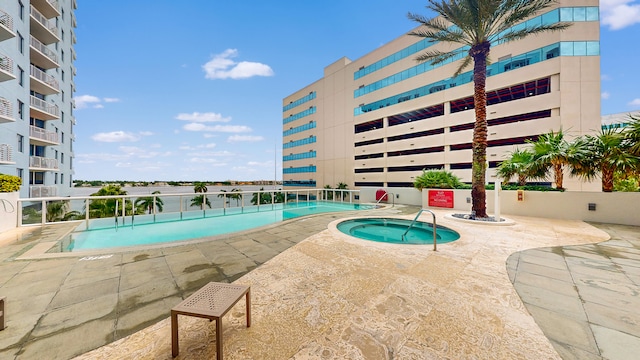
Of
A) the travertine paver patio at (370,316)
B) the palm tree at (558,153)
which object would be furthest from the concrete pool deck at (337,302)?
the palm tree at (558,153)

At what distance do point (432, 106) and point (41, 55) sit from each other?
1383 inches

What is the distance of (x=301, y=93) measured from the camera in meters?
42.5

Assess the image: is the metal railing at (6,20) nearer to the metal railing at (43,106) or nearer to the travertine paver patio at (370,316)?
the metal railing at (43,106)

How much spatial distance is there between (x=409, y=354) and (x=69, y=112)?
120 feet

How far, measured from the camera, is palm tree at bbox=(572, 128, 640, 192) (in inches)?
322

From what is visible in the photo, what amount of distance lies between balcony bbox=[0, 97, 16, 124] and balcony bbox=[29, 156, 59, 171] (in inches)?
189

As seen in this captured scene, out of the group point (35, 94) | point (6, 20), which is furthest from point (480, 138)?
point (35, 94)

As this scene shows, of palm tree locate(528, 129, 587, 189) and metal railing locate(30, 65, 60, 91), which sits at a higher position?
metal railing locate(30, 65, 60, 91)

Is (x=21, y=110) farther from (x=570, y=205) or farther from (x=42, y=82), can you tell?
(x=570, y=205)

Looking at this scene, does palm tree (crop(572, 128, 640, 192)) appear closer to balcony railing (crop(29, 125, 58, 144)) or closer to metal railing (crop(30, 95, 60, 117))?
balcony railing (crop(29, 125, 58, 144))

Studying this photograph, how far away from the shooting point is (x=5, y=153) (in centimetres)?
1182

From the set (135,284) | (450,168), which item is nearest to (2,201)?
(135,284)

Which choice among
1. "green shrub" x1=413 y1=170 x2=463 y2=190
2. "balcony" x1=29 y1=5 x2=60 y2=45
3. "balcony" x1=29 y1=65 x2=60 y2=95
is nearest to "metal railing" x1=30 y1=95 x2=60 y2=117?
"balcony" x1=29 y1=65 x2=60 y2=95

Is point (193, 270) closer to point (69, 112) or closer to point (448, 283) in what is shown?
point (448, 283)
